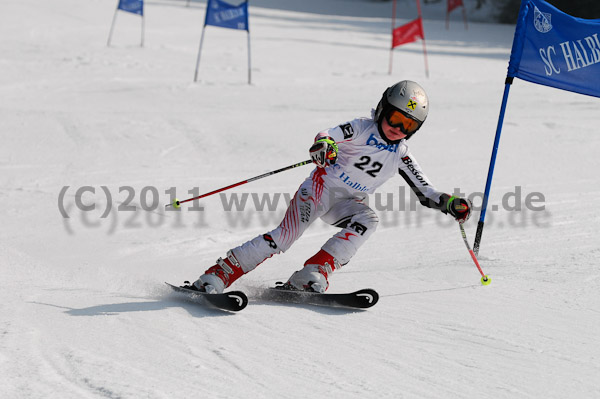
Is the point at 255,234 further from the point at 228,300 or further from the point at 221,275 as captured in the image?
the point at 228,300

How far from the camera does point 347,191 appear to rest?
4637mm

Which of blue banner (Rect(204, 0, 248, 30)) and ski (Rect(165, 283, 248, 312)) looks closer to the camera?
ski (Rect(165, 283, 248, 312))

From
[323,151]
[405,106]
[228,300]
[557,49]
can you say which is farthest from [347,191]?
[557,49]

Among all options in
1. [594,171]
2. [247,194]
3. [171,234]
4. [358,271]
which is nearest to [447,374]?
[358,271]

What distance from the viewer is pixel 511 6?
91.4ft

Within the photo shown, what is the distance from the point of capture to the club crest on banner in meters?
5.25

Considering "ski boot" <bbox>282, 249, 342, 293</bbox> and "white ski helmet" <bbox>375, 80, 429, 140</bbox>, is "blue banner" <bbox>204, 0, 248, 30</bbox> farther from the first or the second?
"ski boot" <bbox>282, 249, 342, 293</bbox>

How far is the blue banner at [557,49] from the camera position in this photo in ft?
16.9

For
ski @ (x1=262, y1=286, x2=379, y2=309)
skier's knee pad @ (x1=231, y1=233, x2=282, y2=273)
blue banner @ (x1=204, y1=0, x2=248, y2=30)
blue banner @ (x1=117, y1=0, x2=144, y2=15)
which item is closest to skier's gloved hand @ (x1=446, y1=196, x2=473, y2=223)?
ski @ (x1=262, y1=286, x2=379, y2=309)

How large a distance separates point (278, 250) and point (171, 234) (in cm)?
215

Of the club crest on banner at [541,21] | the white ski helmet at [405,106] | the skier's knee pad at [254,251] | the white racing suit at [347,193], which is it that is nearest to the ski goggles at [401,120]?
the white ski helmet at [405,106]

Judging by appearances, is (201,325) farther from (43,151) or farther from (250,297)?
(43,151)

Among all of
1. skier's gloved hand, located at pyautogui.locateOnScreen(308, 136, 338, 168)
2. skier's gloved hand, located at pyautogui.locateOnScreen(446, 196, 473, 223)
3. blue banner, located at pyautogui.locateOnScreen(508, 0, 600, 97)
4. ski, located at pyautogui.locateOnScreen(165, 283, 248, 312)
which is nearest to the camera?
ski, located at pyautogui.locateOnScreen(165, 283, 248, 312)

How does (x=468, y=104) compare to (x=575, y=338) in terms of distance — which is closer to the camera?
(x=575, y=338)
